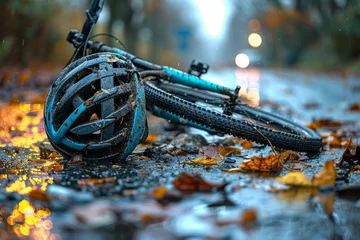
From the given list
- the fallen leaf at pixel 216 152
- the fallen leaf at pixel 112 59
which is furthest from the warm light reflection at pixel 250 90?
the fallen leaf at pixel 112 59

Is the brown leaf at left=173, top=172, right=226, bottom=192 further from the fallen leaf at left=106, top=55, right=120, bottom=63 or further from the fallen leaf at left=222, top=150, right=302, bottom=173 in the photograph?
the fallen leaf at left=106, top=55, right=120, bottom=63

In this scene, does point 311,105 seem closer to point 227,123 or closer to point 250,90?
point 250,90

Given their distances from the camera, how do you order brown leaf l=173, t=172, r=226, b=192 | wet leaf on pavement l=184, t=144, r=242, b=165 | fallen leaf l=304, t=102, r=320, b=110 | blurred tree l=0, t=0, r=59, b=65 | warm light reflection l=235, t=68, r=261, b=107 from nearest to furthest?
brown leaf l=173, t=172, r=226, b=192 < wet leaf on pavement l=184, t=144, r=242, b=165 < fallen leaf l=304, t=102, r=320, b=110 < warm light reflection l=235, t=68, r=261, b=107 < blurred tree l=0, t=0, r=59, b=65

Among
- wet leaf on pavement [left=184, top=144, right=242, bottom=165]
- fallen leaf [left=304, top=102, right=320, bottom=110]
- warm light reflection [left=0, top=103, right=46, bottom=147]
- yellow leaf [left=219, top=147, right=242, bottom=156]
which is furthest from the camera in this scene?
fallen leaf [left=304, top=102, right=320, bottom=110]

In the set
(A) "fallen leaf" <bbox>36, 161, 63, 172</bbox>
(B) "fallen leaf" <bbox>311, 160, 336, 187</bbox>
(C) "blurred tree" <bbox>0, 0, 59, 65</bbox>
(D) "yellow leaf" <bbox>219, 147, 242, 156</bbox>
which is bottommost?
→ (C) "blurred tree" <bbox>0, 0, 59, 65</bbox>

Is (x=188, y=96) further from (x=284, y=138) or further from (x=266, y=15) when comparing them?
(x=266, y=15)

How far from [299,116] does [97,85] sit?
232 inches

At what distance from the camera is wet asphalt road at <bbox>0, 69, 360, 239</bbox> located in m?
2.89

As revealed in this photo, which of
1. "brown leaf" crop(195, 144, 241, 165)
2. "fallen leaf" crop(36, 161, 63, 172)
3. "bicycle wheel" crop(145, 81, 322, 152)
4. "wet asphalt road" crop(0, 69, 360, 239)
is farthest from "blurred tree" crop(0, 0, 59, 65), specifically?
"wet asphalt road" crop(0, 69, 360, 239)

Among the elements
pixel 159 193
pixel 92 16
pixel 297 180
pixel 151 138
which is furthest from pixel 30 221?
pixel 151 138

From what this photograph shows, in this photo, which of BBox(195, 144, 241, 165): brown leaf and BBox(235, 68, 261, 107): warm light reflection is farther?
BBox(235, 68, 261, 107): warm light reflection

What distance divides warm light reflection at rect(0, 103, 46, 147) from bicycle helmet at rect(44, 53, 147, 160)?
1.39 meters

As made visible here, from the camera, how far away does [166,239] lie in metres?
2.71

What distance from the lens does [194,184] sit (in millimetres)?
3730
